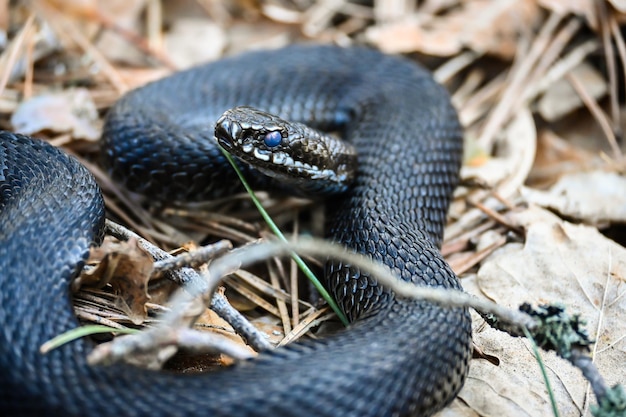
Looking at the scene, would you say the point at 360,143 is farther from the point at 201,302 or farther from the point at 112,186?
the point at 201,302

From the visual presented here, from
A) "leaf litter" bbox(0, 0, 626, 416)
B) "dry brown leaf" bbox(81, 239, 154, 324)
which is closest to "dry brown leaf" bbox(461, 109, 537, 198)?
"leaf litter" bbox(0, 0, 626, 416)

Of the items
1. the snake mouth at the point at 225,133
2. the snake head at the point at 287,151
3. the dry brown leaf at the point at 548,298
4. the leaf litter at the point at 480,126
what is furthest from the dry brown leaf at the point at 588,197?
the snake mouth at the point at 225,133

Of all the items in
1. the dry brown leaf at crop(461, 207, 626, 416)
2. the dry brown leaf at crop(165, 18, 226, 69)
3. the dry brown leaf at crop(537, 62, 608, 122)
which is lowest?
the dry brown leaf at crop(461, 207, 626, 416)

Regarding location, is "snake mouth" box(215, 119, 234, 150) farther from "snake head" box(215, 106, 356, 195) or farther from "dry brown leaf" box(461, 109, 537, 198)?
"dry brown leaf" box(461, 109, 537, 198)

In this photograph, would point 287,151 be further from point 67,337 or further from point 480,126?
point 480,126

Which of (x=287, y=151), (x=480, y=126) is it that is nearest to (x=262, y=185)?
(x=287, y=151)

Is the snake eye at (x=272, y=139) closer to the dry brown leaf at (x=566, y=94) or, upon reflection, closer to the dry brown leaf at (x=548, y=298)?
the dry brown leaf at (x=548, y=298)
